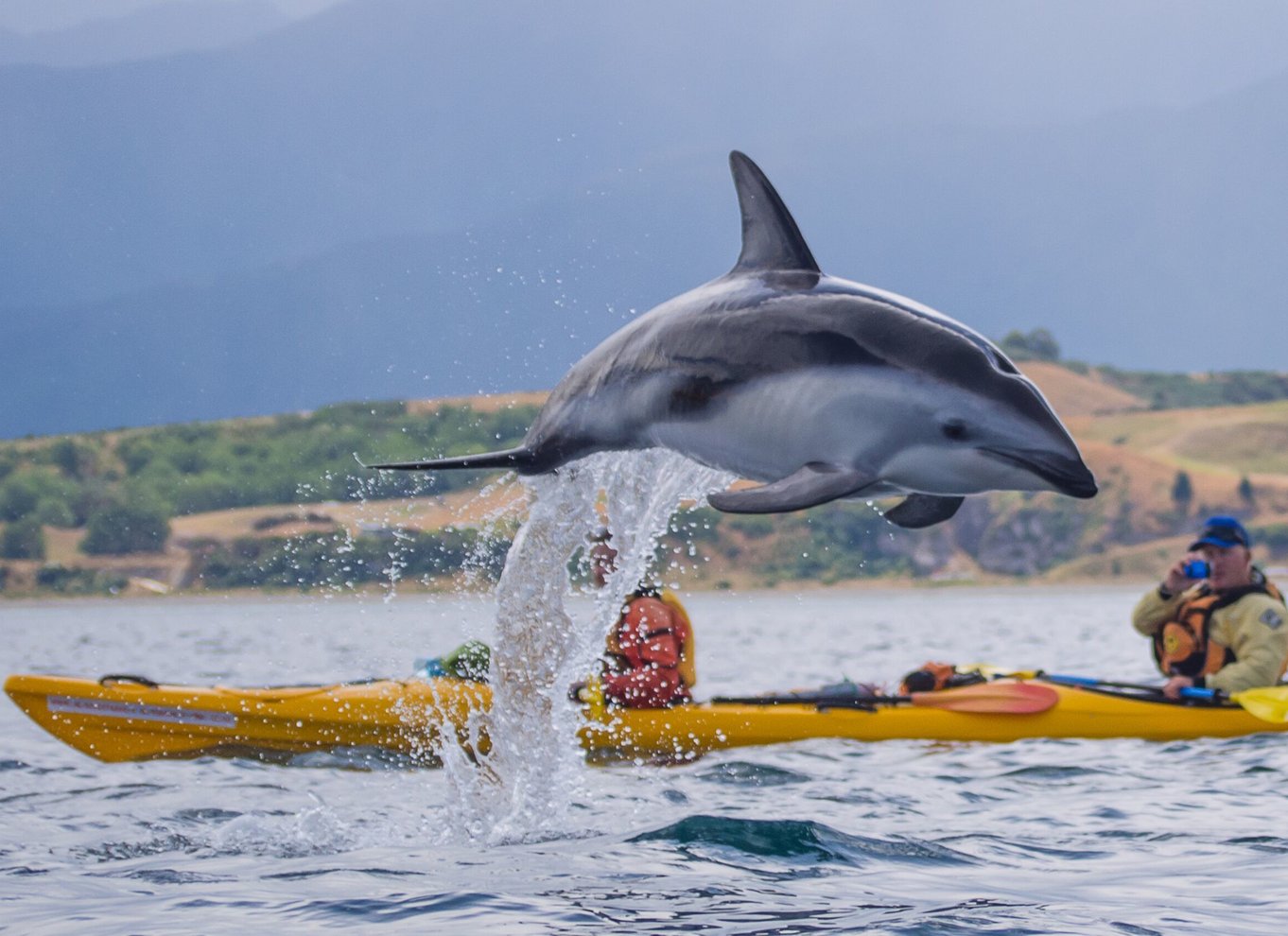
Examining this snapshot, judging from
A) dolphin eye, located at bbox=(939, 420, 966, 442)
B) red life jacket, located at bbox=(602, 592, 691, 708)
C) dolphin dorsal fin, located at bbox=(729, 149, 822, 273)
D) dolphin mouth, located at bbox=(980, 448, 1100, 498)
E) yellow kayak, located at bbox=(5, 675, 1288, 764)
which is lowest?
yellow kayak, located at bbox=(5, 675, 1288, 764)

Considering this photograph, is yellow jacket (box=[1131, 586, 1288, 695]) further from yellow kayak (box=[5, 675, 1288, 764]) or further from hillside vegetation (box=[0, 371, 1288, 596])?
Result: hillside vegetation (box=[0, 371, 1288, 596])

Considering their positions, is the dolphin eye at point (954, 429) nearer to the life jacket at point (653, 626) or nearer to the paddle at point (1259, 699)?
the life jacket at point (653, 626)

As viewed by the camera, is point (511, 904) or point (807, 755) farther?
point (807, 755)

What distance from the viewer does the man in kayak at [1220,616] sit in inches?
428

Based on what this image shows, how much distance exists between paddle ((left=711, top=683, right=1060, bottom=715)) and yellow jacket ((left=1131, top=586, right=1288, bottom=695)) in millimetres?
914

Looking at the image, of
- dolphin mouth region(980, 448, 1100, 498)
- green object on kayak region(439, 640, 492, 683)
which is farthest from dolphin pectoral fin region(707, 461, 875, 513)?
green object on kayak region(439, 640, 492, 683)

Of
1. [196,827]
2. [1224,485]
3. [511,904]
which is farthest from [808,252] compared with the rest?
[1224,485]

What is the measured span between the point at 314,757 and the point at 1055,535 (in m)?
64.2

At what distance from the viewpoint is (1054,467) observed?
3836 millimetres

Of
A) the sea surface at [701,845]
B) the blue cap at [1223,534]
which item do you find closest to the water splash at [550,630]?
the sea surface at [701,845]

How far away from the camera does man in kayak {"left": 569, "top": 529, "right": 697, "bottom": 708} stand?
1033cm

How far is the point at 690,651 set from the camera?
10.8 meters

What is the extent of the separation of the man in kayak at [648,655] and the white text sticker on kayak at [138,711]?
2.63m

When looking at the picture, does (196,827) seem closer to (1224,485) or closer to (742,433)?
(742,433)
